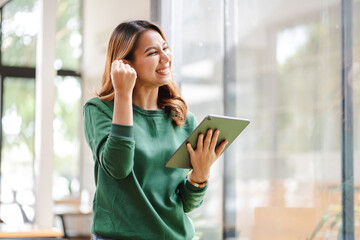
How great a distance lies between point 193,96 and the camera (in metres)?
3.62

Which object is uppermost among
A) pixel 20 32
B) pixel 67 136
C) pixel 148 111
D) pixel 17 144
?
pixel 20 32

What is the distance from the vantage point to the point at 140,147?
1.33 metres

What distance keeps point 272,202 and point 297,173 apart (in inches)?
12.2

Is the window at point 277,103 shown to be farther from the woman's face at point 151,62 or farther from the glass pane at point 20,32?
the glass pane at point 20,32

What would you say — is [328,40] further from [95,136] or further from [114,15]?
[114,15]

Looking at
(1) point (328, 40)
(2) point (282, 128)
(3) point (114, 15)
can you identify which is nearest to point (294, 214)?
(2) point (282, 128)

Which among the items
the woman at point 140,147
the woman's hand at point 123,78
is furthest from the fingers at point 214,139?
the woman's hand at point 123,78

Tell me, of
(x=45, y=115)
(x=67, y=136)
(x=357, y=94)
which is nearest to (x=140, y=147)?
(x=357, y=94)

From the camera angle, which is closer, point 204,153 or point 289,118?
point 204,153

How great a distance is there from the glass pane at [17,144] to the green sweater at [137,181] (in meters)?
6.48

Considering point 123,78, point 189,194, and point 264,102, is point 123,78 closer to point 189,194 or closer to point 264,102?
point 189,194

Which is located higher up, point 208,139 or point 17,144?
point 208,139

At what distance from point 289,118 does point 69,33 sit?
5379 millimetres

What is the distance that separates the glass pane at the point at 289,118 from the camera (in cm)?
263
